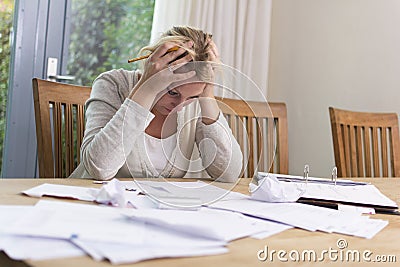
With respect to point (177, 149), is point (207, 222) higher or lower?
lower

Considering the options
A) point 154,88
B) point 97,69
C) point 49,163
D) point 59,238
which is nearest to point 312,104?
point 97,69

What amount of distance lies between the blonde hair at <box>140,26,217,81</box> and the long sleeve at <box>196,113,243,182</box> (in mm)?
124

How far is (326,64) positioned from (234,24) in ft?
1.78

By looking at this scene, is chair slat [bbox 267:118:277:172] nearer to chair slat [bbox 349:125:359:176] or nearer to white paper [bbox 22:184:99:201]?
white paper [bbox 22:184:99:201]

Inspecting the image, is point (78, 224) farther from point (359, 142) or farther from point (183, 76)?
point (359, 142)

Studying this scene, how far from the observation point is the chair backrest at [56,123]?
1.38m

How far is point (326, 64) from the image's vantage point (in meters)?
2.92

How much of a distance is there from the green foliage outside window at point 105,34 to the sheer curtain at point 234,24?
17cm

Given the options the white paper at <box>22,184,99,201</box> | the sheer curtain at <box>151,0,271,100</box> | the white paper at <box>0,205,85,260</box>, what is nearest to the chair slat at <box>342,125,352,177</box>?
the sheer curtain at <box>151,0,271,100</box>

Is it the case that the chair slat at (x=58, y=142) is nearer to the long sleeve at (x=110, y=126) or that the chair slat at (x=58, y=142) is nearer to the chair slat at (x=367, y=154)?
the long sleeve at (x=110, y=126)

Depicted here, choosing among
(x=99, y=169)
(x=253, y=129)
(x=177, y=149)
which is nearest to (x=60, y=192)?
(x=177, y=149)

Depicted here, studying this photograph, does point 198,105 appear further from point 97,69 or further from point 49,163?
point 97,69

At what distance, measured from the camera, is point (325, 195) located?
3.62ft

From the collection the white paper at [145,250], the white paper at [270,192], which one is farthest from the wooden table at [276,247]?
the white paper at [270,192]
